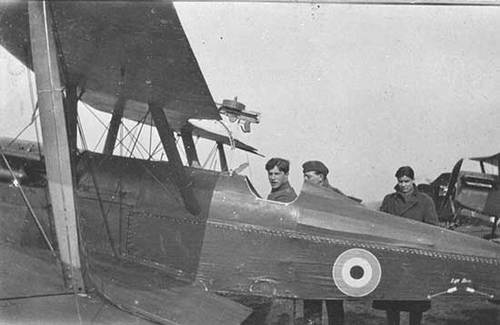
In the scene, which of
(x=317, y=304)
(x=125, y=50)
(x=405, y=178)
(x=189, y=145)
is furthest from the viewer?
(x=189, y=145)

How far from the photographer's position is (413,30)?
254 inches

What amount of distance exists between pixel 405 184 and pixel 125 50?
2854 mm

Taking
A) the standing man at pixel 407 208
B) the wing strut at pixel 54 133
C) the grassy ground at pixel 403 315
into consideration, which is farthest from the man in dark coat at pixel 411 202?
the wing strut at pixel 54 133

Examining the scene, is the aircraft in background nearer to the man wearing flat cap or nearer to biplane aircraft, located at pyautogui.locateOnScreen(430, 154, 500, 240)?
biplane aircraft, located at pyautogui.locateOnScreen(430, 154, 500, 240)

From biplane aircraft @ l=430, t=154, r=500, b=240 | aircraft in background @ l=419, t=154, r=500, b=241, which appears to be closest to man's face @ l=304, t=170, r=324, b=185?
aircraft in background @ l=419, t=154, r=500, b=241

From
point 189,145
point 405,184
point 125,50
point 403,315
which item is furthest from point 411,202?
point 125,50

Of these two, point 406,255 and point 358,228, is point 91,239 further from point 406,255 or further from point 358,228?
point 406,255

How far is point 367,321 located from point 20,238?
Answer: 4228 millimetres

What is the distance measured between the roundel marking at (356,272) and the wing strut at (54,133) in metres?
2.05

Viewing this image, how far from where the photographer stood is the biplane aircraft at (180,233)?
3.50 meters

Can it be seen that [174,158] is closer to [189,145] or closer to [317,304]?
[317,304]

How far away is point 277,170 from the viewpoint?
4609mm

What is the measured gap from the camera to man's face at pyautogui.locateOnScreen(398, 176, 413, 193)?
4.80m

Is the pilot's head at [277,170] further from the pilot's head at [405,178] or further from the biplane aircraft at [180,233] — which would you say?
the pilot's head at [405,178]
